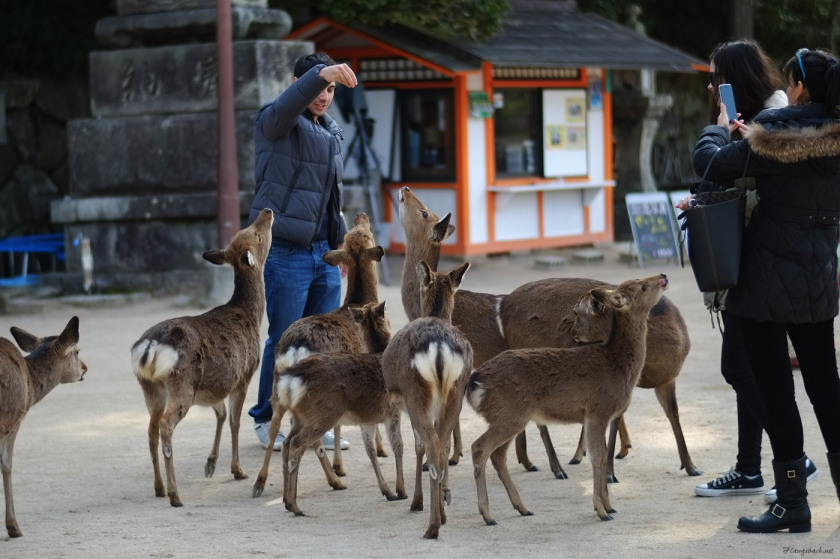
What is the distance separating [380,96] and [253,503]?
37.9ft

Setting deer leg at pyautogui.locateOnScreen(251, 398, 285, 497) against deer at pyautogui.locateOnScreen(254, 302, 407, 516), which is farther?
deer leg at pyautogui.locateOnScreen(251, 398, 285, 497)

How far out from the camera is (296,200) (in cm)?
721

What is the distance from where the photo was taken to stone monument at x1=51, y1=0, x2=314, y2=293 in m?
13.4

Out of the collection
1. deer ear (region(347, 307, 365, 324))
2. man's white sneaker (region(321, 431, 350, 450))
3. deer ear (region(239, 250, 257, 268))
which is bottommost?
man's white sneaker (region(321, 431, 350, 450))

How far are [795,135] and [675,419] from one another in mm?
2170

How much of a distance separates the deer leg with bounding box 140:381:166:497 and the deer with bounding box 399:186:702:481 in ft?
5.20

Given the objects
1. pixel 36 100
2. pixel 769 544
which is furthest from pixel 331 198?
pixel 36 100

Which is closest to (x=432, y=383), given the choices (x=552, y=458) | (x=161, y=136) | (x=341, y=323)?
(x=341, y=323)

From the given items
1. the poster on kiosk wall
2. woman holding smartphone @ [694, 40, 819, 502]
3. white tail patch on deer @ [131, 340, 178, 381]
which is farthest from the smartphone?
the poster on kiosk wall

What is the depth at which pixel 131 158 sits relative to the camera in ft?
45.2

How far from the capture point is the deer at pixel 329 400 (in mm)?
6094

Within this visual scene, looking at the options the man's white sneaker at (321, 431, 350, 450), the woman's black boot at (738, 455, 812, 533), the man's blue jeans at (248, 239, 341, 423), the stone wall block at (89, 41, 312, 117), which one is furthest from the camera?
the stone wall block at (89, 41, 312, 117)

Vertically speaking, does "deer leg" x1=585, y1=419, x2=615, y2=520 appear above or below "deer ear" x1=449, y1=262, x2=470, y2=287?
below

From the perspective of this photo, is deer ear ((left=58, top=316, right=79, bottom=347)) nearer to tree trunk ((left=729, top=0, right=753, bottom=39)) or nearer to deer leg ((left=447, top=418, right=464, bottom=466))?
deer leg ((left=447, top=418, right=464, bottom=466))
